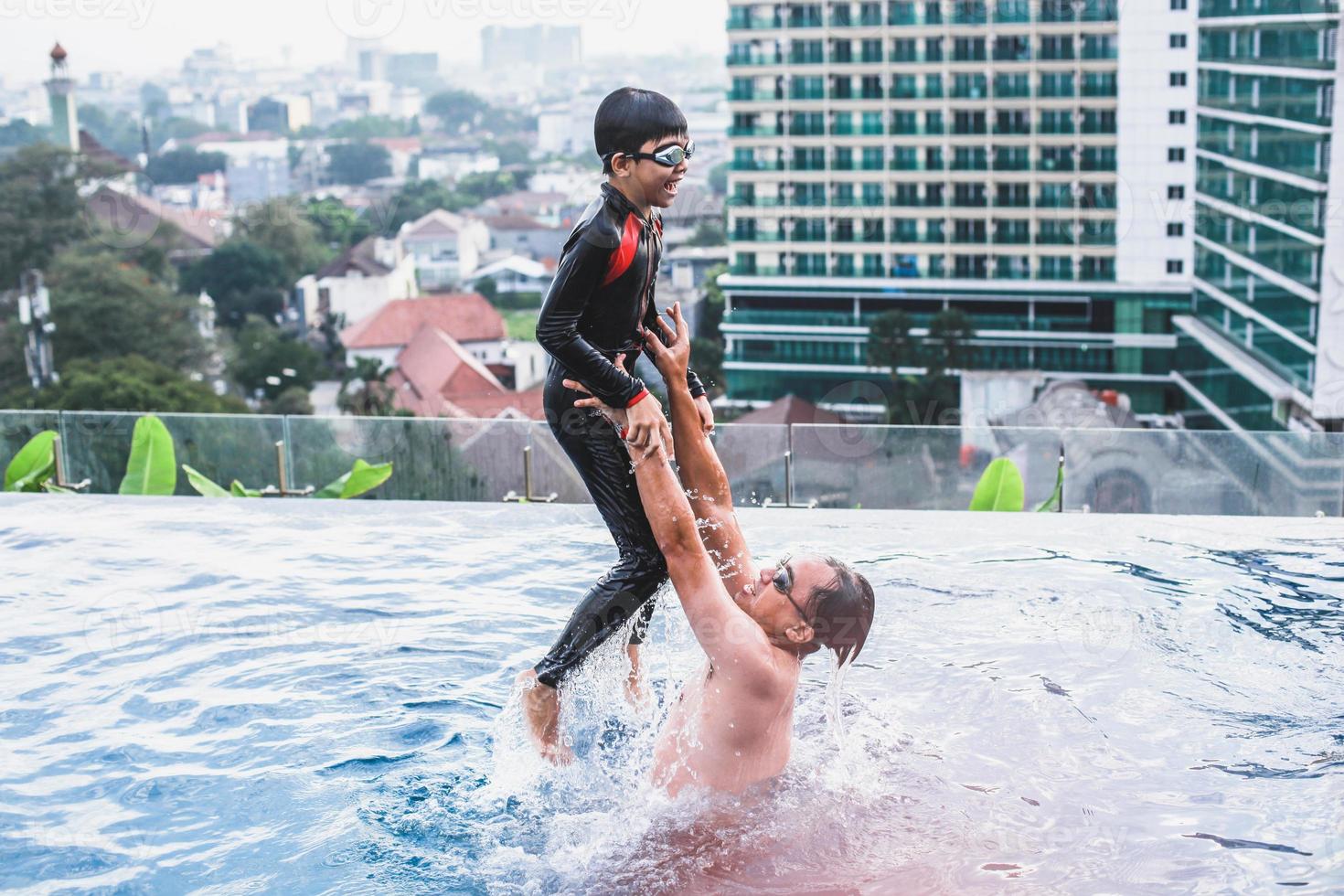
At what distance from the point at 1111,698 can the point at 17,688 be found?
4268 mm

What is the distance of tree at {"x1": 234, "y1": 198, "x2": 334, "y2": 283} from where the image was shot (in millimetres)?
102688

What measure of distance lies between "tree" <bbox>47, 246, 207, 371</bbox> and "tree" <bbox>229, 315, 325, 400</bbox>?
880 cm

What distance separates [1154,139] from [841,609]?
73.6 m

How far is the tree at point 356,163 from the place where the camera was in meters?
147

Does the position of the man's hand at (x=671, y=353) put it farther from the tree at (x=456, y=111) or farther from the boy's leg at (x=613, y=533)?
the tree at (x=456, y=111)

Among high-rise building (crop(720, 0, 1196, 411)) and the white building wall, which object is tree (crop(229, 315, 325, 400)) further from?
the white building wall

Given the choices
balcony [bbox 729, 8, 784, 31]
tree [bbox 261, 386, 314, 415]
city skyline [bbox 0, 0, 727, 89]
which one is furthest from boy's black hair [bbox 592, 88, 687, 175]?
balcony [bbox 729, 8, 784, 31]

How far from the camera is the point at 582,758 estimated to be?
5129 millimetres

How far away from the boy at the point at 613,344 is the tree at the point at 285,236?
A: 99536 mm

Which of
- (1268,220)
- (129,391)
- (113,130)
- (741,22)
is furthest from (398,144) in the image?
(1268,220)

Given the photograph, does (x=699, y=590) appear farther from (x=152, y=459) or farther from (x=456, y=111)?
(x=456, y=111)

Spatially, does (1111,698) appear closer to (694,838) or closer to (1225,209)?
(694,838)

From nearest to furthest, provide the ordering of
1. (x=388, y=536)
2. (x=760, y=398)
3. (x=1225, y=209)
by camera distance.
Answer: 1. (x=388, y=536)
2. (x=1225, y=209)
3. (x=760, y=398)

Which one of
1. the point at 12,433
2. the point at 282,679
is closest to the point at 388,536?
the point at 282,679
